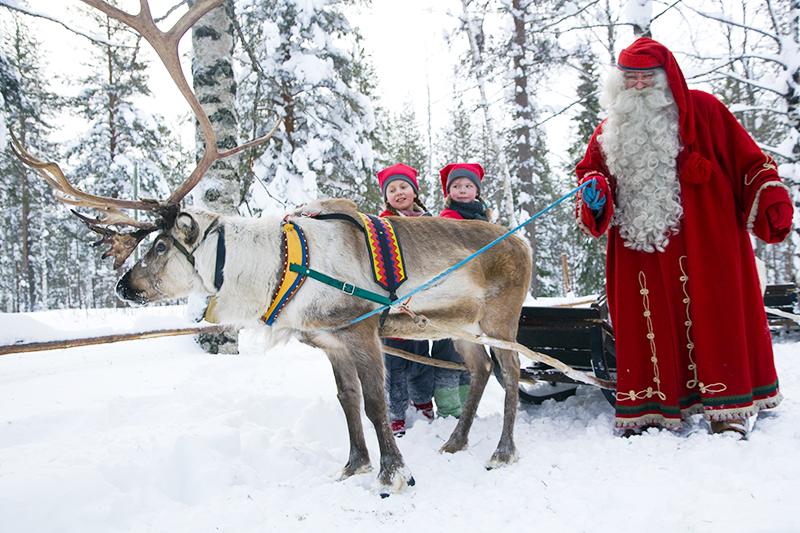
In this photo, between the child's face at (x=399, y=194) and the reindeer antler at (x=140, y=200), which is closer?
the reindeer antler at (x=140, y=200)

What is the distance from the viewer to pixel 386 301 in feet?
8.36

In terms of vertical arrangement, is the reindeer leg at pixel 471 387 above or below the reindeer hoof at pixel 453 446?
above

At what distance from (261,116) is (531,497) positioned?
1077 cm

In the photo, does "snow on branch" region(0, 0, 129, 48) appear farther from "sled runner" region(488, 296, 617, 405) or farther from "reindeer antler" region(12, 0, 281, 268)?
"sled runner" region(488, 296, 617, 405)

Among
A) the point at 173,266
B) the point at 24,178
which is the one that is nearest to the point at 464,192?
the point at 173,266

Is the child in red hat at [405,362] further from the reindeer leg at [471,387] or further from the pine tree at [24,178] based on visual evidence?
the pine tree at [24,178]

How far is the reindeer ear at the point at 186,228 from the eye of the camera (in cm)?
247

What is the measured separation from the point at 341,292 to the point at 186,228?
959mm

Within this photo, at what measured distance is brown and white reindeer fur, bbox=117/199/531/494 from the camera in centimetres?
248

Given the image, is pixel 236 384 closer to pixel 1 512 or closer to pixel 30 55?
pixel 1 512

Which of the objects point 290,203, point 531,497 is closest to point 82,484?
point 531,497

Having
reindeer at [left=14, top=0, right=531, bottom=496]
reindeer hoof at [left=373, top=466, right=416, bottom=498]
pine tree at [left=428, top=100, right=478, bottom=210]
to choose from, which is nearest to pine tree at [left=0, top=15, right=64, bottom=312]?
reindeer at [left=14, top=0, right=531, bottom=496]

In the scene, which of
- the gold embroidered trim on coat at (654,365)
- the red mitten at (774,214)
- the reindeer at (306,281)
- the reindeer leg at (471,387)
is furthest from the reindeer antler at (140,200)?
the red mitten at (774,214)

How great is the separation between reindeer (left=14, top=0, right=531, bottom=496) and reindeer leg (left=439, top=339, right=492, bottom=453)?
0.33 metres
